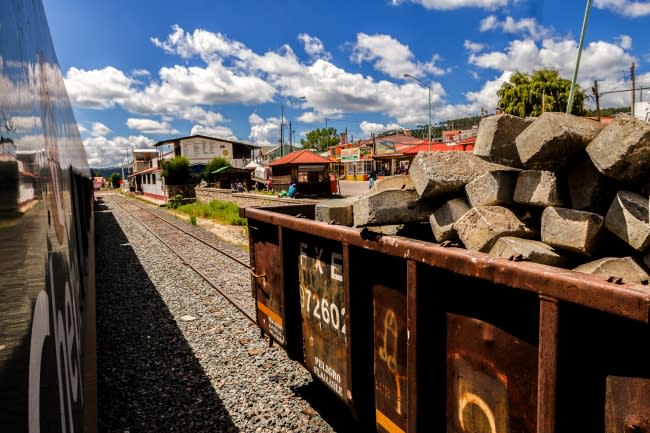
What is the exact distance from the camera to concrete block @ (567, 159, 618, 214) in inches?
97.8

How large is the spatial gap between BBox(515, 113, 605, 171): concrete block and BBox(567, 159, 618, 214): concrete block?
0.41 ft

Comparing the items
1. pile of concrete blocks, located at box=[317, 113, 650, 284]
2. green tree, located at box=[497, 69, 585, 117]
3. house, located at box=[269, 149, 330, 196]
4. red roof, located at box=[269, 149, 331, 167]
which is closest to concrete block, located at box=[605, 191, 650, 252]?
pile of concrete blocks, located at box=[317, 113, 650, 284]

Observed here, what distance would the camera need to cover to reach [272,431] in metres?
4.23

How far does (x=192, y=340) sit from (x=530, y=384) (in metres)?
5.49

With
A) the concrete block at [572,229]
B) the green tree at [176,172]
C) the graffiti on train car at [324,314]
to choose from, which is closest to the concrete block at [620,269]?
the concrete block at [572,229]

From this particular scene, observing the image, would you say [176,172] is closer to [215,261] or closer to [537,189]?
[215,261]

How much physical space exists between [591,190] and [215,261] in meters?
10.8

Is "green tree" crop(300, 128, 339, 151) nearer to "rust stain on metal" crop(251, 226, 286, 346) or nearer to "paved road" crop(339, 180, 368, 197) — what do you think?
"paved road" crop(339, 180, 368, 197)

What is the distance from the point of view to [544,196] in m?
2.57

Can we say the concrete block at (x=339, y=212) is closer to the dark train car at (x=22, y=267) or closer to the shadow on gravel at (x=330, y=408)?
the shadow on gravel at (x=330, y=408)

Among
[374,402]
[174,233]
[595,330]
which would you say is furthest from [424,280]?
[174,233]

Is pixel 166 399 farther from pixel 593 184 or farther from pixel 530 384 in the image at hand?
pixel 593 184

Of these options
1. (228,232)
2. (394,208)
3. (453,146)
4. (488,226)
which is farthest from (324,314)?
(453,146)

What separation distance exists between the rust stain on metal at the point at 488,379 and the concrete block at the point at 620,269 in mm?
602
